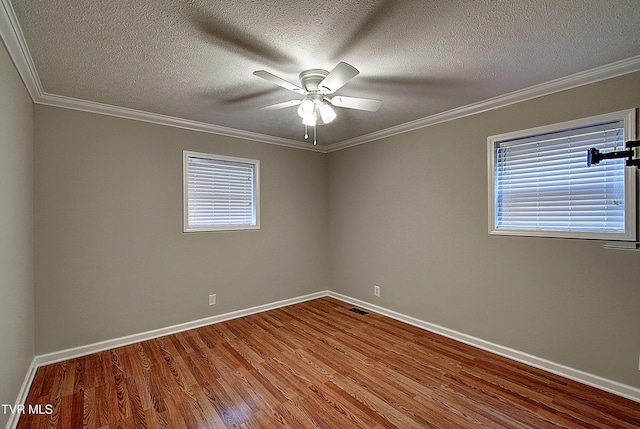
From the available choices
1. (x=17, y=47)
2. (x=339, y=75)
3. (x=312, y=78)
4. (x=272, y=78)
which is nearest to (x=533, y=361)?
(x=339, y=75)

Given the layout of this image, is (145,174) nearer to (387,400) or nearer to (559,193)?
(387,400)

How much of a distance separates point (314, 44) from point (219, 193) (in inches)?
95.0

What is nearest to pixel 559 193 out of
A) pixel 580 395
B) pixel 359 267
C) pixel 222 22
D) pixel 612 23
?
pixel 612 23

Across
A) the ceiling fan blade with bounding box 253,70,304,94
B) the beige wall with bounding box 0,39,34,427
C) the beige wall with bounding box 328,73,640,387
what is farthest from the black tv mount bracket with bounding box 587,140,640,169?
the beige wall with bounding box 0,39,34,427

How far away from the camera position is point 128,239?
310cm

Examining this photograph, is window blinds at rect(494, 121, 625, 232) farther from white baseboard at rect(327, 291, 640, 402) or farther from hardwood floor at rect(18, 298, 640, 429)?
hardwood floor at rect(18, 298, 640, 429)

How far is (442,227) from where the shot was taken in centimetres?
329

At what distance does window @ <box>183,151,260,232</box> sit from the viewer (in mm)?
3535

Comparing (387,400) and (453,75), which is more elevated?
(453,75)

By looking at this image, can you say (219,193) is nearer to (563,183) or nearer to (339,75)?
(339,75)

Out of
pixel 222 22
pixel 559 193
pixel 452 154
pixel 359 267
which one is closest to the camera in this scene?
pixel 222 22

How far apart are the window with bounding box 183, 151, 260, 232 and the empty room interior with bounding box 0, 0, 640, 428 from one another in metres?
0.03

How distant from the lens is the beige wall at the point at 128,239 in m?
2.71

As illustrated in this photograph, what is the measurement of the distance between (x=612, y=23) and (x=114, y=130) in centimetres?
404
